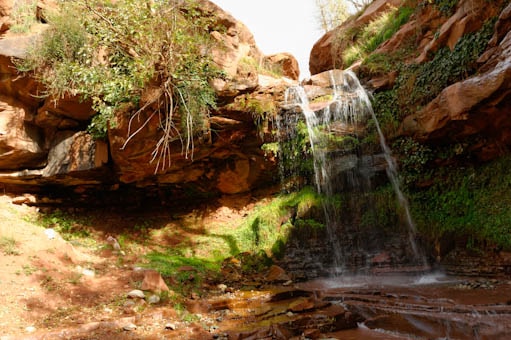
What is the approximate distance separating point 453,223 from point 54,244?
9.44 m

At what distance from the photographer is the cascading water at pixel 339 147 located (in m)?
9.27

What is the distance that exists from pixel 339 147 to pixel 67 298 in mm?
8009

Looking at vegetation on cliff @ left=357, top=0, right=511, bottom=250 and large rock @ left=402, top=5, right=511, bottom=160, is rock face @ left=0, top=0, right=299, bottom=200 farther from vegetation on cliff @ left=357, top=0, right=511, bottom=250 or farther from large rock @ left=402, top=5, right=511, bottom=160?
large rock @ left=402, top=5, right=511, bottom=160

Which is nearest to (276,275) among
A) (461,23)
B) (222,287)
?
(222,287)

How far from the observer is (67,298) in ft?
18.4

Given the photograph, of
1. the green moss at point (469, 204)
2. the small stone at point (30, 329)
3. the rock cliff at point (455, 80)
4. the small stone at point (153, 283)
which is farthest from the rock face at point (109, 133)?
the small stone at point (30, 329)

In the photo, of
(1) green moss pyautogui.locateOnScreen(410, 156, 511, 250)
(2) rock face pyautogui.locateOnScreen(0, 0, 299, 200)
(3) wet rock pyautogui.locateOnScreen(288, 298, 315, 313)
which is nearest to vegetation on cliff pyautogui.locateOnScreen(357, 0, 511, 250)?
(1) green moss pyautogui.locateOnScreen(410, 156, 511, 250)

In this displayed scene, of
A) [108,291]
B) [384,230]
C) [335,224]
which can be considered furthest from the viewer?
[335,224]

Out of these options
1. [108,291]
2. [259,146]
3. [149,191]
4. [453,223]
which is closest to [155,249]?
[149,191]

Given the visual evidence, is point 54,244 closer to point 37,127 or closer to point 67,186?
point 67,186

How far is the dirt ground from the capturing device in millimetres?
4637

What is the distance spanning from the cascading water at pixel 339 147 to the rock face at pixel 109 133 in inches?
56.9

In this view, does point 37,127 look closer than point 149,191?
Yes

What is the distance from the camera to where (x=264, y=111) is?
10172 millimetres
